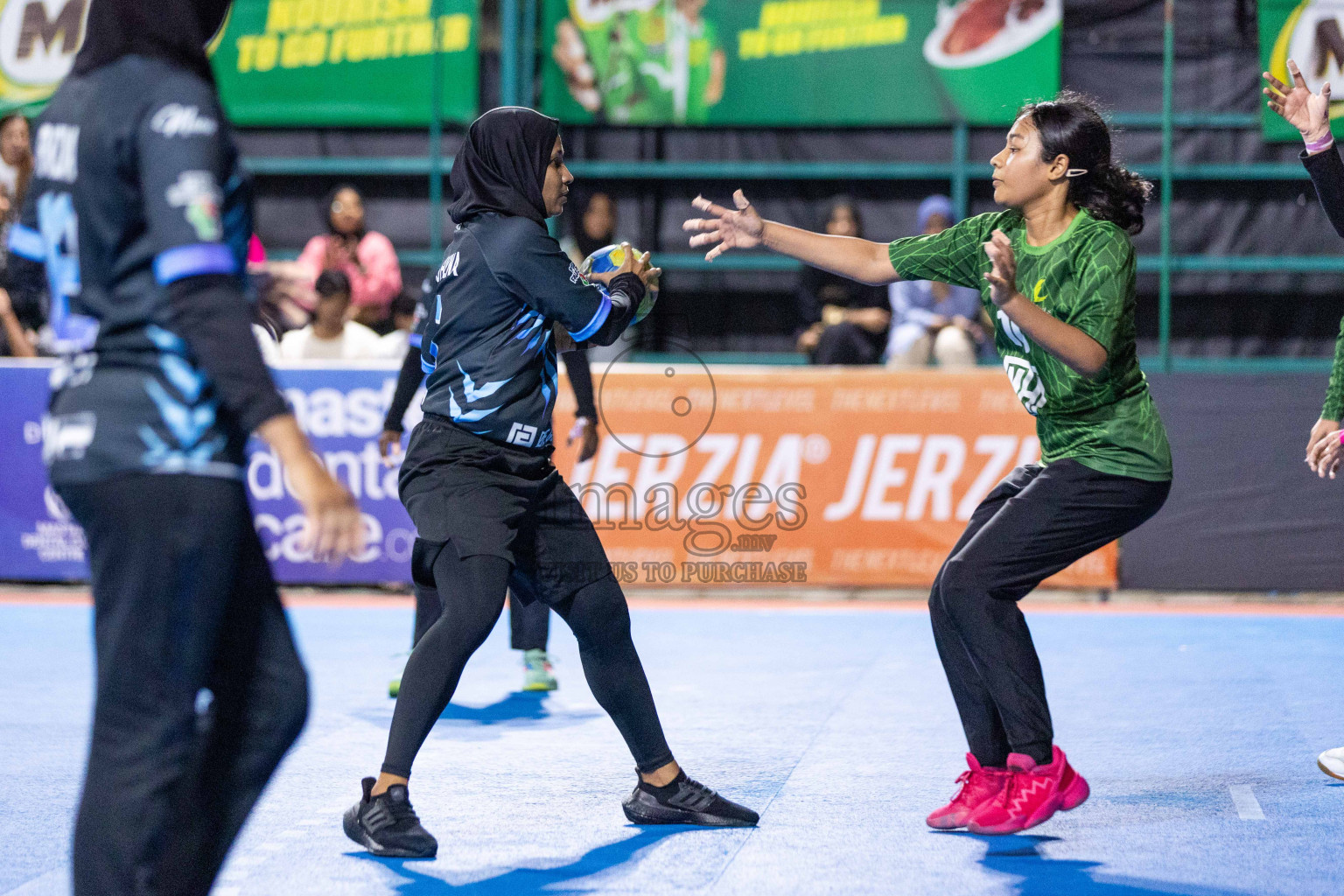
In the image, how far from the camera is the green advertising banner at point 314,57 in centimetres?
1262

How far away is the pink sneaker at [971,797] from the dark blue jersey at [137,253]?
249 cm

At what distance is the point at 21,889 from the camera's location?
3670 mm

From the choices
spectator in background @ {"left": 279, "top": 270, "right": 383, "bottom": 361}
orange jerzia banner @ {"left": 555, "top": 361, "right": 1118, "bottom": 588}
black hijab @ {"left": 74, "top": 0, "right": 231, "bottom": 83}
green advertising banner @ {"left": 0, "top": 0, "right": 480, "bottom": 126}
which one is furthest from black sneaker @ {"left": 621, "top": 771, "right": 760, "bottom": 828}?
green advertising banner @ {"left": 0, "top": 0, "right": 480, "bottom": 126}

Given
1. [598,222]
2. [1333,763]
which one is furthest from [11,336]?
[1333,763]

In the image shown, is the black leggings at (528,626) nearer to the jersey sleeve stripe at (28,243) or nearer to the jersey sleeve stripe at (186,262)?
the jersey sleeve stripe at (28,243)

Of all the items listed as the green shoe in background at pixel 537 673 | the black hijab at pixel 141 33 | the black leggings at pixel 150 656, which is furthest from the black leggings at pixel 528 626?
the black hijab at pixel 141 33

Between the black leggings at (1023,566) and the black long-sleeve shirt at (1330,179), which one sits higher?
the black long-sleeve shirt at (1330,179)

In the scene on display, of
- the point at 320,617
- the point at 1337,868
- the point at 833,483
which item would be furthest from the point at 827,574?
the point at 1337,868

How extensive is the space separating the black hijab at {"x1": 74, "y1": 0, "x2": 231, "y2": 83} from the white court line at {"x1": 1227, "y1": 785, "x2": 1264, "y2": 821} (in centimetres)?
359

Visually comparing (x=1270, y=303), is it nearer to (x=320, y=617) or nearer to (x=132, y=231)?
(x=320, y=617)

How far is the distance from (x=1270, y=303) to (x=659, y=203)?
5291 millimetres

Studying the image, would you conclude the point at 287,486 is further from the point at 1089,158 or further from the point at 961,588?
the point at 1089,158

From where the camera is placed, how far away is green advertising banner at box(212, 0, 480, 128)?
1263 cm

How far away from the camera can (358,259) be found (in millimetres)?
11289
